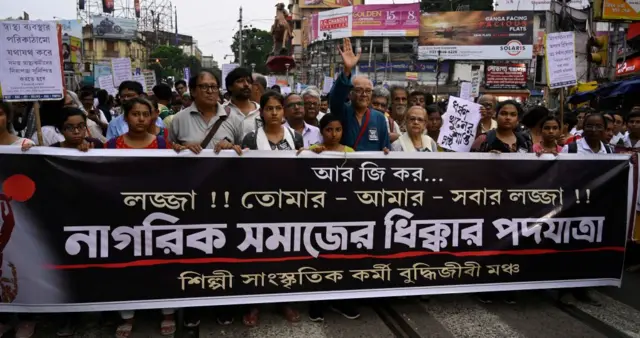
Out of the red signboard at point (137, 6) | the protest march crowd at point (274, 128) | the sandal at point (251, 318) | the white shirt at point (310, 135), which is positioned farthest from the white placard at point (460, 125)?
the red signboard at point (137, 6)

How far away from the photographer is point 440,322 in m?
3.71

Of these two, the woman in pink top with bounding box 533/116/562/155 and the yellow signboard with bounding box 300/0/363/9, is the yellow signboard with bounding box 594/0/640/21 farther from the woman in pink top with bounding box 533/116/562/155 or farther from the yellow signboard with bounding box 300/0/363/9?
the yellow signboard with bounding box 300/0/363/9

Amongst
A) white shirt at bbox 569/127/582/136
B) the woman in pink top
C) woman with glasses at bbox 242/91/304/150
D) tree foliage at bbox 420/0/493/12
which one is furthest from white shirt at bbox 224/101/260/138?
tree foliage at bbox 420/0/493/12

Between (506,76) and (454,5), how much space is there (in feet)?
79.9

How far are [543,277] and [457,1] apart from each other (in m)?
65.4

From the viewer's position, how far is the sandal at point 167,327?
11.2 feet

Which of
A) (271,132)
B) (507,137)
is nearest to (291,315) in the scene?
(271,132)

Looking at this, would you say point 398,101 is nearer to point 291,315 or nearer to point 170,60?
point 291,315

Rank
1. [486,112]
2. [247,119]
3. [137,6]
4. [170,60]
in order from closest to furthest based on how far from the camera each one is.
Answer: [247,119] → [486,112] → [170,60] → [137,6]

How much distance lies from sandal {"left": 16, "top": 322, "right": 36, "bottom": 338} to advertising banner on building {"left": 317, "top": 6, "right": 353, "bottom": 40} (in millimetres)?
46094

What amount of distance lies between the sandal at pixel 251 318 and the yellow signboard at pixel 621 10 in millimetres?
14873

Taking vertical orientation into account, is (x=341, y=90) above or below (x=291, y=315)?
above

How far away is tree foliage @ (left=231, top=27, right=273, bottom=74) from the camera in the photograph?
77.2 metres

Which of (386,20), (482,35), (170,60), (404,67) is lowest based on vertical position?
(404,67)
